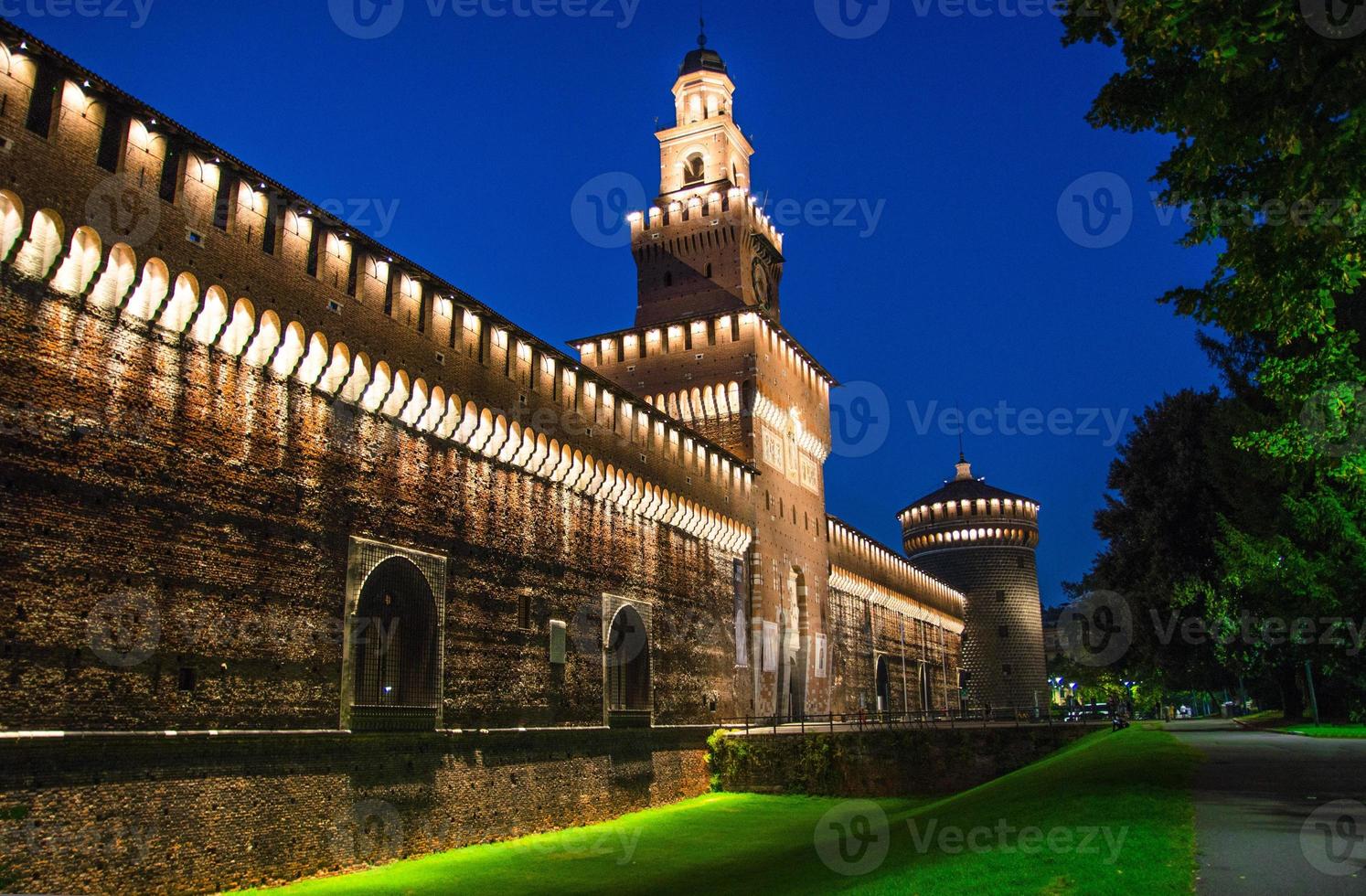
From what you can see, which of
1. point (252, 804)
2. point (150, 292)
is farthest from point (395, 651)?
point (150, 292)

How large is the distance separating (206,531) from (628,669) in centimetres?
1486

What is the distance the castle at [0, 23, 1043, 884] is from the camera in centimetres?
1291

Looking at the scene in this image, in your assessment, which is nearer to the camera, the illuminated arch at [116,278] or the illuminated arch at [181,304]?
the illuminated arch at [116,278]

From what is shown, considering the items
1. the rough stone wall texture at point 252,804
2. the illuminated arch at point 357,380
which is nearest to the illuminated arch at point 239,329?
the illuminated arch at point 357,380

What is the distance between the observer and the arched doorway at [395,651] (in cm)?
1769

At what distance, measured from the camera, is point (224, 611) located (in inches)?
582

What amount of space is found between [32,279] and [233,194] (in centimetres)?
397

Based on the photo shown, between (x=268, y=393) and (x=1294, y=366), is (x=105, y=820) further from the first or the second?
(x=1294, y=366)

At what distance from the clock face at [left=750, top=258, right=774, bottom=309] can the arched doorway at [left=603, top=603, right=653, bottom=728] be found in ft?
59.0

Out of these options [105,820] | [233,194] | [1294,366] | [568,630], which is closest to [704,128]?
[568,630]

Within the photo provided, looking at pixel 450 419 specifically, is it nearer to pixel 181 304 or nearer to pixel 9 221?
A: pixel 181 304

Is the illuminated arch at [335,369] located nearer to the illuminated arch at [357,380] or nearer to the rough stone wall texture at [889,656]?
the illuminated arch at [357,380]

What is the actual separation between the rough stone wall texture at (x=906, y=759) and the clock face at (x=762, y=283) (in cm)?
1957

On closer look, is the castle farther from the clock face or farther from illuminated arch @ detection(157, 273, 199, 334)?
the clock face
